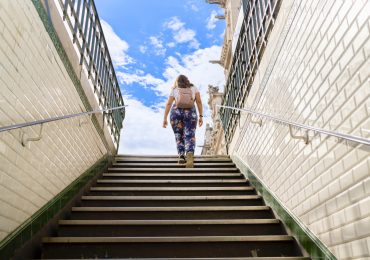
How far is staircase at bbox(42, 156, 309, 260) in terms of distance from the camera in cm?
310

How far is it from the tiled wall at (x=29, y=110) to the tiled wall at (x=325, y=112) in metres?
2.18

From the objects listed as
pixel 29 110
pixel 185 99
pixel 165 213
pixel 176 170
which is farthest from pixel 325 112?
pixel 176 170

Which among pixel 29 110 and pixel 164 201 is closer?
pixel 29 110

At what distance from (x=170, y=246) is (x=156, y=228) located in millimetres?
394

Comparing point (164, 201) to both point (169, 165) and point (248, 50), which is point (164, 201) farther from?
point (248, 50)

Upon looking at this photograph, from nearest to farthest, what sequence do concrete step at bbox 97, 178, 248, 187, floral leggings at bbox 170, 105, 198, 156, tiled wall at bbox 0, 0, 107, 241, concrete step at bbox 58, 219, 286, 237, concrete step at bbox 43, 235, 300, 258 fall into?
tiled wall at bbox 0, 0, 107, 241 < concrete step at bbox 43, 235, 300, 258 < concrete step at bbox 58, 219, 286, 237 < concrete step at bbox 97, 178, 248, 187 < floral leggings at bbox 170, 105, 198, 156

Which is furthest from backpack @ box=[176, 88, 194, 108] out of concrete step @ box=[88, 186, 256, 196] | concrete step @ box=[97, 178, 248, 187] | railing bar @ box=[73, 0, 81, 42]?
railing bar @ box=[73, 0, 81, 42]

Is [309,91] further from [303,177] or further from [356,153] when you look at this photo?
[356,153]

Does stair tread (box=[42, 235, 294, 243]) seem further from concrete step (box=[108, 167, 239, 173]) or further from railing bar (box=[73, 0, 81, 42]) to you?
concrete step (box=[108, 167, 239, 173])

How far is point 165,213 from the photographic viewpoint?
389 cm

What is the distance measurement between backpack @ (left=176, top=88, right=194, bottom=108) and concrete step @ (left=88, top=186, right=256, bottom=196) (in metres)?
1.39

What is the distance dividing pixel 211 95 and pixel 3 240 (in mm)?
22498

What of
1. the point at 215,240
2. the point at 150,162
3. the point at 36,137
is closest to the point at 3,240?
the point at 36,137

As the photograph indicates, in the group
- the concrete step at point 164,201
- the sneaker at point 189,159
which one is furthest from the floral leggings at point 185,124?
the concrete step at point 164,201
